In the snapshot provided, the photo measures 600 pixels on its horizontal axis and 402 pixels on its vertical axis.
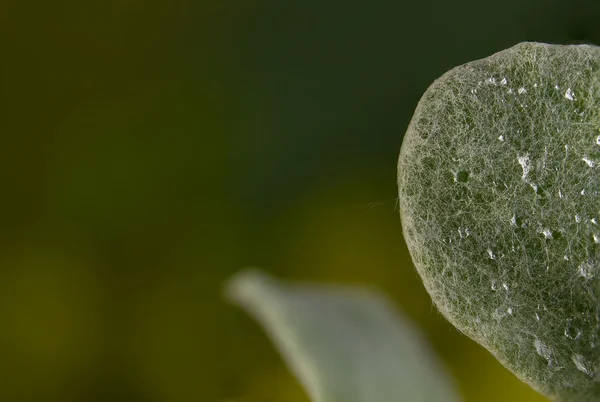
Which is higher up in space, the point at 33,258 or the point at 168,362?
the point at 33,258

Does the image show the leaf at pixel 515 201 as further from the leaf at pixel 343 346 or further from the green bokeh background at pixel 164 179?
the green bokeh background at pixel 164 179

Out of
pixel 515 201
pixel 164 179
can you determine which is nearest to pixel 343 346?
pixel 515 201

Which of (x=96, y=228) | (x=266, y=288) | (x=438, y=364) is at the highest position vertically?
(x=266, y=288)

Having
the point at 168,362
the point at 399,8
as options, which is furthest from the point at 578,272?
the point at 168,362

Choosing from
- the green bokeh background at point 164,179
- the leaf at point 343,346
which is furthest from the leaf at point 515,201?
the green bokeh background at point 164,179

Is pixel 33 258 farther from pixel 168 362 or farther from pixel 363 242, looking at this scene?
pixel 363 242

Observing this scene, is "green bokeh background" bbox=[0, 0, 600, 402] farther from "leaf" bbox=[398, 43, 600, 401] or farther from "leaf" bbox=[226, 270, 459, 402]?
"leaf" bbox=[398, 43, 600, 401]
